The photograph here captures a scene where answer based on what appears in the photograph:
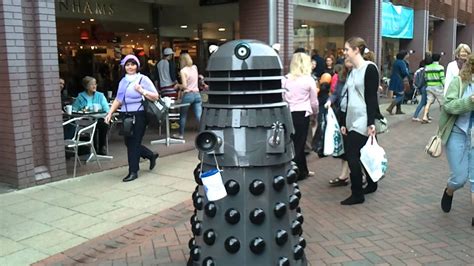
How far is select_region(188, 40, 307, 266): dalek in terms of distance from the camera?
3.25 meters

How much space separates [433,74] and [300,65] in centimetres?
737

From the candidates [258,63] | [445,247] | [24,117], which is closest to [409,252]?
[445,247]

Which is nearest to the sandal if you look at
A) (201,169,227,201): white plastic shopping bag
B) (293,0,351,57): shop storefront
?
(201,169,227,201): white plastic shopping bag

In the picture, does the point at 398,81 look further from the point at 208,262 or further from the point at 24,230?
the point at 208,262

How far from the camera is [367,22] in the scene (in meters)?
16.2

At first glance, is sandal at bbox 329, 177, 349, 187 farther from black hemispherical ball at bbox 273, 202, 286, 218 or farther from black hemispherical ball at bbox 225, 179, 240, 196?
black hemispherical ball at bbox 225, 179, 240, 196

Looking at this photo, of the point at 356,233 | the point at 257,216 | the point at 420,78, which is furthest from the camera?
the point at 420,78

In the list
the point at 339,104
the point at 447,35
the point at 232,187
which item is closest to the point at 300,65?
the point at 339,104

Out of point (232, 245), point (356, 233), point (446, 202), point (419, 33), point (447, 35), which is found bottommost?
point (356, 233)

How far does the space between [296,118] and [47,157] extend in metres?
3.30

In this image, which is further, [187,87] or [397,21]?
[397,21]

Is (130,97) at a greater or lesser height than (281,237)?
greater

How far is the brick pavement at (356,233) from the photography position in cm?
421

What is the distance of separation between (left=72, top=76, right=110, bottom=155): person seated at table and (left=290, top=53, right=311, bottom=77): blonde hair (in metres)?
3.41
